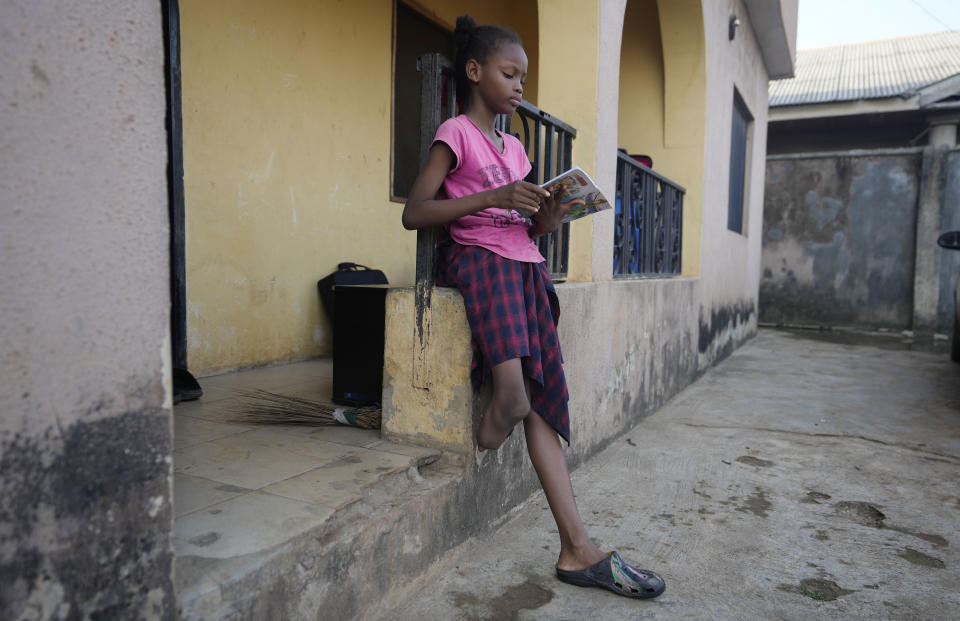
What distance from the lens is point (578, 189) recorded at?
1.95 meters

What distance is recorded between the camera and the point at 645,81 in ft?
18.4

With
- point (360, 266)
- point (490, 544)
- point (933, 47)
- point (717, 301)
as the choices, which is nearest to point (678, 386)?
point (717, 301)

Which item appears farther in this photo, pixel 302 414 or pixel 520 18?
pixel 520 18

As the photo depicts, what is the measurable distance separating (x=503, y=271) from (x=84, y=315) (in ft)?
4.08

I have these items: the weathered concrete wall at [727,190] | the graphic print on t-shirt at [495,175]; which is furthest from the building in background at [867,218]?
the graphic print on t-shirt at [495,175]

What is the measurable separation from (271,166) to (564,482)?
105 inches

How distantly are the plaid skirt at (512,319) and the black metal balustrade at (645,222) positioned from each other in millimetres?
1706

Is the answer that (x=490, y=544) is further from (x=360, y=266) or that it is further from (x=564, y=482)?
(x=360, y=266)

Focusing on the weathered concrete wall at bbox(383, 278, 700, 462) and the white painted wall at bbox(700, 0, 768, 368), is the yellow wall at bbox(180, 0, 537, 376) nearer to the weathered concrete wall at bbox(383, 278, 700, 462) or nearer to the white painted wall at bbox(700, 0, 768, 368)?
the weathered concrete wall at bbox(383, 278, 700, 462)

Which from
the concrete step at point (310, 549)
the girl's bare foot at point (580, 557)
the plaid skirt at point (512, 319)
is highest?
the plaid skirt at point (512, 319)

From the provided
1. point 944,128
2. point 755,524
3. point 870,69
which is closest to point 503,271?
point 755,524

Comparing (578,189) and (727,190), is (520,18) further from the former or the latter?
(578,189)

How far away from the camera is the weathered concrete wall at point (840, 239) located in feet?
34.3

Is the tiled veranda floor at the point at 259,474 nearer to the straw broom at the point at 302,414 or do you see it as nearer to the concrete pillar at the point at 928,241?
the straw broom at the point at 302,414
